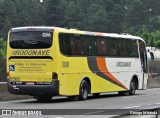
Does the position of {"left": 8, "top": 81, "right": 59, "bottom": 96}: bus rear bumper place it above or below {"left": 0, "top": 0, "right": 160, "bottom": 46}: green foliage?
below

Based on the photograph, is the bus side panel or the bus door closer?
the bus side panel

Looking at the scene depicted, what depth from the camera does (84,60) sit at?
2552cm

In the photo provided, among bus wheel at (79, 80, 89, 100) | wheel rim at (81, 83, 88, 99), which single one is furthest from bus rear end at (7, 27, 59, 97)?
wheel rim at (81, 83, 88, 99)

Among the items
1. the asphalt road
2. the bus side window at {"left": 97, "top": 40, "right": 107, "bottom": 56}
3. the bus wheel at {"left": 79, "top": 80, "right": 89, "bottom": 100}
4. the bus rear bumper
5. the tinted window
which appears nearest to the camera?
the asphalt road

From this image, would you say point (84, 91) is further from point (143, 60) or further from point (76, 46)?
point (143, 60)

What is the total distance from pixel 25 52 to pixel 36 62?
2.03ft

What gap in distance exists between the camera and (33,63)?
2331 centimetres

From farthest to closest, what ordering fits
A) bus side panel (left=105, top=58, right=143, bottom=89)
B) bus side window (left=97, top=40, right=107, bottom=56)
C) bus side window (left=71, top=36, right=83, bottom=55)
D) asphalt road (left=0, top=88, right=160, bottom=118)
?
bus side panel (left=105, top=58, right=143, bottom=89) < bus side window (left=97, top=40, right=107, bottom=56) < bus side window (left=71, top=36, right=83, bottom=55) < asphalt road (left=0, top=88, right=160, bottom=118)

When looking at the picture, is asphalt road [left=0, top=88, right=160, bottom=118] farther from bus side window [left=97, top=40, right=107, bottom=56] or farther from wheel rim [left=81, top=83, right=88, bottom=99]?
bus side window [left=97, top=40, right=107, bottom=56]

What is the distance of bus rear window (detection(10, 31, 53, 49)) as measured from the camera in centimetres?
2322

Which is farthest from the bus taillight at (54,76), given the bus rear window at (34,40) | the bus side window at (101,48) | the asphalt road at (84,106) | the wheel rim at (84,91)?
the bus side window at (101,48)

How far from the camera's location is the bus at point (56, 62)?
913 inches

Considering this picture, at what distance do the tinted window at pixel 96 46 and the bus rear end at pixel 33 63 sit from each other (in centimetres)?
80

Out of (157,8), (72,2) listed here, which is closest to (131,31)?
(157,8)
